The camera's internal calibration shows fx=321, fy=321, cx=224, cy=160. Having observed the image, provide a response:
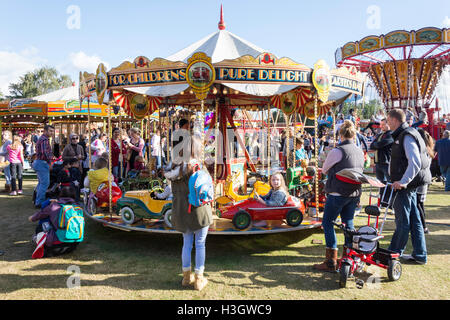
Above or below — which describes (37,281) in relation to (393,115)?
below

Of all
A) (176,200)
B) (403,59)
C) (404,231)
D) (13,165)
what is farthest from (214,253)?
(403,59)

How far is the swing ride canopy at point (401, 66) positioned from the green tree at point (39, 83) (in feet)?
162

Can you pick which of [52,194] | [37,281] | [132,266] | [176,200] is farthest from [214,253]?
[52,194]

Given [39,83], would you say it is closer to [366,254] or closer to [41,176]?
[41,176]

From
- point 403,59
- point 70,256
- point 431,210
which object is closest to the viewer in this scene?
point 70,256

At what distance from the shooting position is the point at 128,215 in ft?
17.6

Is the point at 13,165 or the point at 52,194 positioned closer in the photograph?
the point at 52,194

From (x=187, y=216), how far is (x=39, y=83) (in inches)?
2433

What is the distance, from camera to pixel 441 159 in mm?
10102
